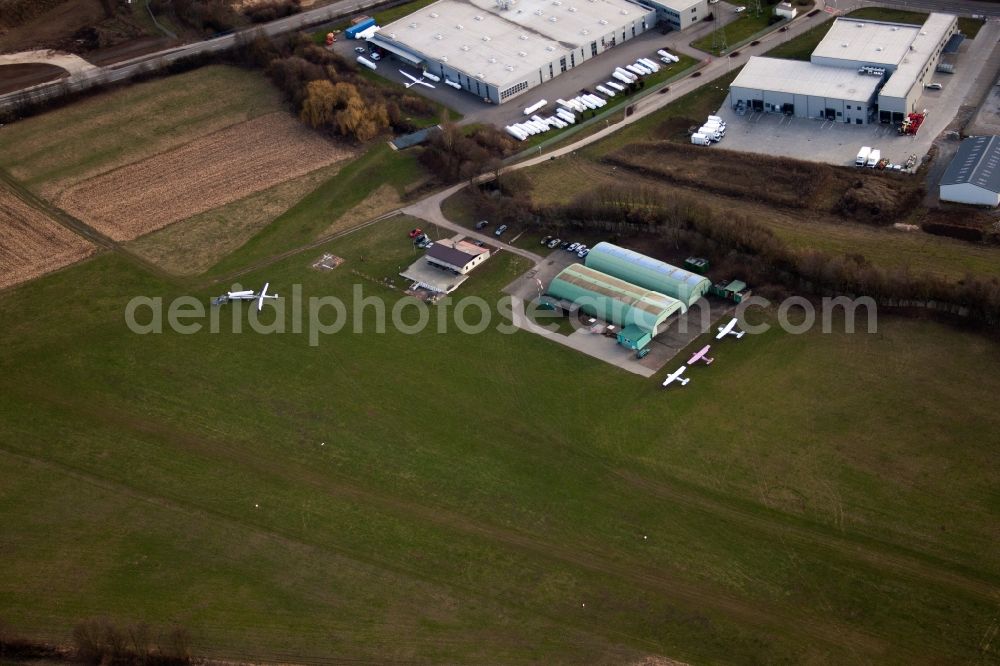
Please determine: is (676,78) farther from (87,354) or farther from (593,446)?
(87,354)

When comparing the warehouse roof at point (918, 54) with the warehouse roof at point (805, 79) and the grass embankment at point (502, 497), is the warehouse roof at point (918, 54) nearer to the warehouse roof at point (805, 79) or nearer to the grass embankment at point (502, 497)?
the warehouse roof at point (805, 79)

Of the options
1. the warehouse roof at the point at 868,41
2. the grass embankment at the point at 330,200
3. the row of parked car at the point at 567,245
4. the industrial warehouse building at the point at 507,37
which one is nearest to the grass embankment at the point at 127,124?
the industrial warehouse building at the point at 507,37

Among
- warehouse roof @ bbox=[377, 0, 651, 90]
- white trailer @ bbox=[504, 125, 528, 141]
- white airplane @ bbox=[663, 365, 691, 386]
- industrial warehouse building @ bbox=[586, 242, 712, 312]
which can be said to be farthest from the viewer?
warehouse roof @ bbox=[377, 0, 651, 90]

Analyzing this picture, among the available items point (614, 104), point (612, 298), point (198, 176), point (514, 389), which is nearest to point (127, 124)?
point (198, 176)

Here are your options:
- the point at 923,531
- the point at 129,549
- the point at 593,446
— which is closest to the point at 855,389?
the point at 923,531

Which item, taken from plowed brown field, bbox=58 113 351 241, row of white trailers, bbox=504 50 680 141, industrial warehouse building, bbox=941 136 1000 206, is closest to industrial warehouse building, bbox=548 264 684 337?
row of white trailers, bbox=504 50 680 141

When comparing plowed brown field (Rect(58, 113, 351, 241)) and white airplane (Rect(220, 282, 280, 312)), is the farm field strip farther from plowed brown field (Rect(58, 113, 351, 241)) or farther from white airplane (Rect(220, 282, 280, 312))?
plowed brown field (Rect(58, 113, 351, 241))

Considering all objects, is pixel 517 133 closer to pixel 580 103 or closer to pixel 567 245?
pixel 580 103
